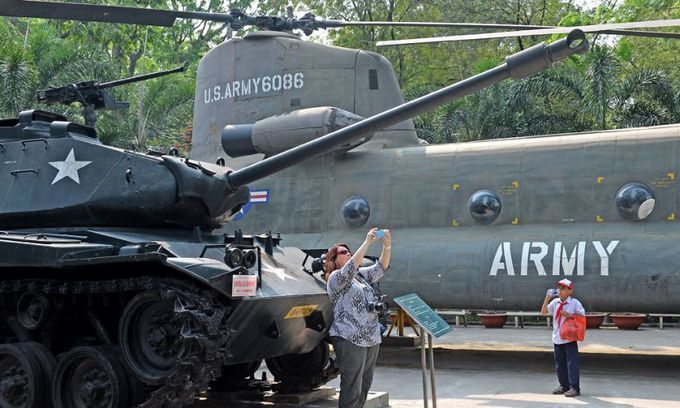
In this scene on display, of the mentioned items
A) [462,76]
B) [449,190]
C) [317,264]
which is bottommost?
[317,264]

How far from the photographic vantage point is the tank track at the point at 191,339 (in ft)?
23.3

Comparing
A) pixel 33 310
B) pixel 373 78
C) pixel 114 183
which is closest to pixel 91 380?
pixel 33 310

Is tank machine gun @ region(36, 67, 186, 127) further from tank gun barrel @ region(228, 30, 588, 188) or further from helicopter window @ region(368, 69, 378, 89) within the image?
helicopter window @ region(368, 69, 378, 89)

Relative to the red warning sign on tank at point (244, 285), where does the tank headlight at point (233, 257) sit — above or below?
above

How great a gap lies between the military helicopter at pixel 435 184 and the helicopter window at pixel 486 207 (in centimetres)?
2

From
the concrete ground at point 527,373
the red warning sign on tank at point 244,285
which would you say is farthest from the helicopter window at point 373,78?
the red warning sign on tank at point 244,285

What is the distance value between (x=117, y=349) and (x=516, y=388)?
4.93m

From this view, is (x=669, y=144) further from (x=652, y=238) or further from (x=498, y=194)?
(x=498, y=194)

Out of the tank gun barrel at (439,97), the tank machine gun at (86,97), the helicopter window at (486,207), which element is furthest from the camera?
the helicopter window at (486,207)

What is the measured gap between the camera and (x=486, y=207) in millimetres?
12977

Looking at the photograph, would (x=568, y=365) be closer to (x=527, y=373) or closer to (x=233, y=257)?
(x=527, y=373)

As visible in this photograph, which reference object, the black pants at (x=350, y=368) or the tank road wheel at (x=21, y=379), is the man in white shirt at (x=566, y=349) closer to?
the black pants at (x=350, y=368)

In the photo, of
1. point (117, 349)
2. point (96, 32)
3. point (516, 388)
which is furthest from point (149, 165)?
point (96, 32)

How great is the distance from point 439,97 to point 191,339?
2955mm
